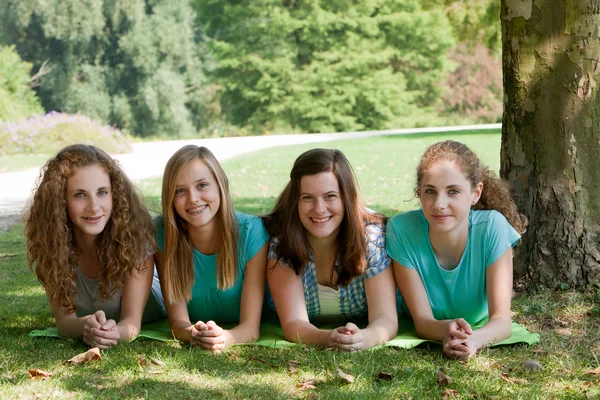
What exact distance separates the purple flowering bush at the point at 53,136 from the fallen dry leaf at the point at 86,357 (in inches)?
636

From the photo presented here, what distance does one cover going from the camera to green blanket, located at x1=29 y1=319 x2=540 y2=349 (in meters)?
4.09

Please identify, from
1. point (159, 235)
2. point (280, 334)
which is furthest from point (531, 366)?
point (159, 235)

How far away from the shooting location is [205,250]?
4535 mm

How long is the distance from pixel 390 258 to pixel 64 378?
186cm

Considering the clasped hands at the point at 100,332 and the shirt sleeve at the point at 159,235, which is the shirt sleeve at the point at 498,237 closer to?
the shirt sleeve at the point at 159,235

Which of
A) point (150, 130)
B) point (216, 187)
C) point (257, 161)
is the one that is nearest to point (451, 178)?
point (216, 187)

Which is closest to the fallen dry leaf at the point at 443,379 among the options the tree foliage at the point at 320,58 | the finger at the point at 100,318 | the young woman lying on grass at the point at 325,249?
the young woman lying on grass at the point at 325,249

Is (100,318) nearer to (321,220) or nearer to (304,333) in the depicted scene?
(304,333)

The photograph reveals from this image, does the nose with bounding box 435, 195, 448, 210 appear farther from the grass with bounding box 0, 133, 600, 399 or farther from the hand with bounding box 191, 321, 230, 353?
the hand with bounding box 191, 321, 230, 353

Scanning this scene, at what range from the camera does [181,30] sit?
33969 millimetres

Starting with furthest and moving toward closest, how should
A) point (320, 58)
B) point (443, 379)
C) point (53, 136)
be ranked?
point (320, 58) < point (53, 136) < point (443, 379)

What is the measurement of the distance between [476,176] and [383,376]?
1.34 metres

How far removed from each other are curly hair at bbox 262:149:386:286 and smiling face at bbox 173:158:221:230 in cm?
43

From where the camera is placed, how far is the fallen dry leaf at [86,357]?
3.89 meters
